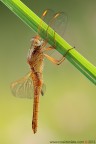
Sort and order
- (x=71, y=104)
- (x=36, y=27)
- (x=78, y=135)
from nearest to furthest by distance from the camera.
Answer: (x=36, y=27) < (x=78, y=135) < (x=71, y=104)

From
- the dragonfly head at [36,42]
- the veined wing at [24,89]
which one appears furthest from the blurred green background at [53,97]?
the dragonfly head at [36,42]

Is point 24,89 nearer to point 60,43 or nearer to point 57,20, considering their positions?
point 57,20

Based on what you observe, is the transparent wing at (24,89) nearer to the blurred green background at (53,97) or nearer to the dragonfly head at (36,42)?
the dragonfly head at (36,42)

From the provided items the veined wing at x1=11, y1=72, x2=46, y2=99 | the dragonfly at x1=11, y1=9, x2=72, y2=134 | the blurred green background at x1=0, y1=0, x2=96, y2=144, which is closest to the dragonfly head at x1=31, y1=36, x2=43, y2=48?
the dragonfly at x1=11, y1=9, x2=72, y2=134

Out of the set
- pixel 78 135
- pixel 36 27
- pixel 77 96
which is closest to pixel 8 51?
pixel 77 96

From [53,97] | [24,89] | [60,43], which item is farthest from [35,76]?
[53,97]

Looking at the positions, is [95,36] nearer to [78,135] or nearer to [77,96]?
[77,96]
